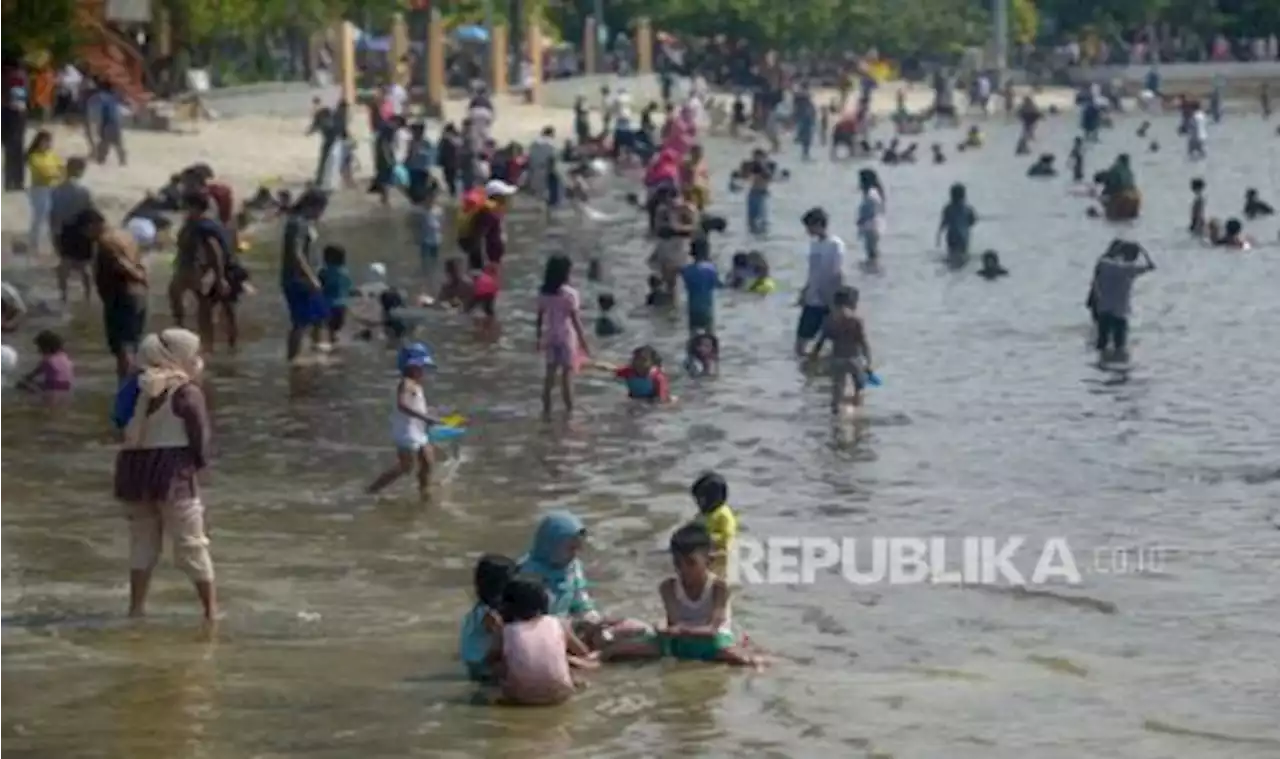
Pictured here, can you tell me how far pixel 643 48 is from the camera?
84438mm

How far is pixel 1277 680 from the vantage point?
555 inches

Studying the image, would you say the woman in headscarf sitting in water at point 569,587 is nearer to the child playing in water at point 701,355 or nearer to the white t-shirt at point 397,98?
the child playing in water at point 701,355

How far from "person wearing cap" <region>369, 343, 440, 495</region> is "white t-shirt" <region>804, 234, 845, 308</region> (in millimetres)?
7720

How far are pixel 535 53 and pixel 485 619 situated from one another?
60.2 m

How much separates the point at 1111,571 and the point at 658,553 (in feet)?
8.38

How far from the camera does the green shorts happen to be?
45.5 feet

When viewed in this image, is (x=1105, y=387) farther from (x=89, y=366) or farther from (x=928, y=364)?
(x=89, y=366)

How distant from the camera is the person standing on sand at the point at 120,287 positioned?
22125 millimetres

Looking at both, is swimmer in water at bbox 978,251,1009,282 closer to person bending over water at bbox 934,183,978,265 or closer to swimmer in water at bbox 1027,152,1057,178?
person bending over water at bbox 934,183,978,265

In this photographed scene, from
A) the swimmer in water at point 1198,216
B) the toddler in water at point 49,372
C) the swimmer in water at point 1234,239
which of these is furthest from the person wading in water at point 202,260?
the swimmer in water at point 1198,216

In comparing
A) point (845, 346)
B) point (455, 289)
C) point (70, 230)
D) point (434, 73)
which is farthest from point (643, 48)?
point (845, 346)

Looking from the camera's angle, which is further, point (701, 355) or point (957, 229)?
point (957, 229)

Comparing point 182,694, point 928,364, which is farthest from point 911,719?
point 928,364

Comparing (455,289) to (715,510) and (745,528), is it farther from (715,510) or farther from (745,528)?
(715,510)
